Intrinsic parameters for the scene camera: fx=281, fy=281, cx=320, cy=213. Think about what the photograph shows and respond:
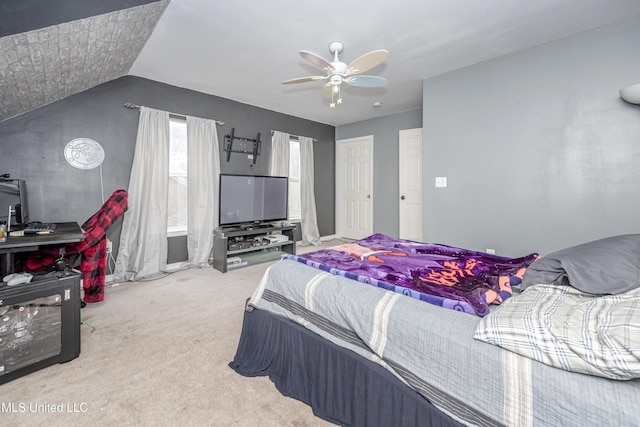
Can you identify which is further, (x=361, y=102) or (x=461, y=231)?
(x=361, y=102)

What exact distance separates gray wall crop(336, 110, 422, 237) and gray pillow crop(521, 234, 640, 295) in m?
3.83

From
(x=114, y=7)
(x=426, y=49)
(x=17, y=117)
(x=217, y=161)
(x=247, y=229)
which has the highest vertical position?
(x=426, y=49)

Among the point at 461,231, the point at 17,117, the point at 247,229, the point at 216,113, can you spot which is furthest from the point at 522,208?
the point at 17,117

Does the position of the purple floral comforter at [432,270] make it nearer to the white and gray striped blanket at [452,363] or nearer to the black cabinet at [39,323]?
the white and gray striped blanket at [452,363]

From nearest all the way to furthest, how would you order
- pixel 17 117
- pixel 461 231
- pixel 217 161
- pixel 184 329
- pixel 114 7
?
1. pixel 114 7
2. pixel 184 329
3. pixel 17 117
4. pixel 461 231
5. pixel 217 161

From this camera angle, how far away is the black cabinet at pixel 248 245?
3793 millimetres

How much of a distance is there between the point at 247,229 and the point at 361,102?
105 inches

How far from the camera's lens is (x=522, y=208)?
2951 mm

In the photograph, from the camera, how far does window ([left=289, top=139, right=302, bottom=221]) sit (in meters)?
5.33

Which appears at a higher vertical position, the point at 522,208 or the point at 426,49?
the point at 426,49

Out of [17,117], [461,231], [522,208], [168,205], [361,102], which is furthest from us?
[361,102]

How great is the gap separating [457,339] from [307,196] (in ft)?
14.8

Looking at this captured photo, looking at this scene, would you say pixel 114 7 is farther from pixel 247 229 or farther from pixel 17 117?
pixel 247 229

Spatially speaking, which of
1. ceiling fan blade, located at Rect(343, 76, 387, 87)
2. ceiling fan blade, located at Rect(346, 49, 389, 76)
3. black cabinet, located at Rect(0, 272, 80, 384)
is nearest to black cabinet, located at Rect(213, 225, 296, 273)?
black cabinet, located at Rect(0, 272, 80, 384)
